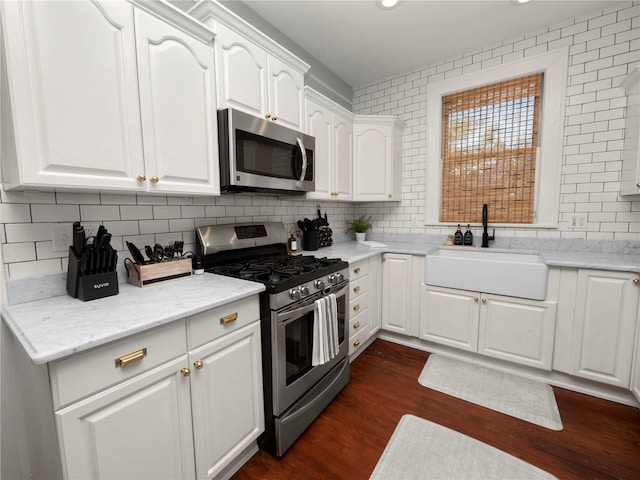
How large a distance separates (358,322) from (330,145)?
159 centimetres

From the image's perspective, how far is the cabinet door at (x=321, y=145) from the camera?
234 centimetres

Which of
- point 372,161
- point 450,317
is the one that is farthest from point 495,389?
point 372,161

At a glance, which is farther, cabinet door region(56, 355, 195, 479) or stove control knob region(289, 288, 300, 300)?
stove control knob region(289, 288, 300, 300)

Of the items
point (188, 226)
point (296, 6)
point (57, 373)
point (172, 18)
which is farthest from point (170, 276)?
point (296, 6)

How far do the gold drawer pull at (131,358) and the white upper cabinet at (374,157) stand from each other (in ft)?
7.72

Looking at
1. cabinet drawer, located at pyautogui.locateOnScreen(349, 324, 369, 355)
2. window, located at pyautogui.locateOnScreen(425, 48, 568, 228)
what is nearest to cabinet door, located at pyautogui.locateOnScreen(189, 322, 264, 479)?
cabinet drawer, located at pyautogui.locateOnScreen(349, 324, 369, 355)

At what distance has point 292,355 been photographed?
1594 millimetres

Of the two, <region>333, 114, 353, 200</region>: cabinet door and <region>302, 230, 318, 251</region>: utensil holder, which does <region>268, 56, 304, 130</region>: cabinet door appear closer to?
<region>333, 114, 353, 200</region>: cabinet door

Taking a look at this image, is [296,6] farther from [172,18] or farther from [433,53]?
[433,53]

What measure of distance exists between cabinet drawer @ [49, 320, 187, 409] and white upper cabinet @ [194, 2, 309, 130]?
1253 mm

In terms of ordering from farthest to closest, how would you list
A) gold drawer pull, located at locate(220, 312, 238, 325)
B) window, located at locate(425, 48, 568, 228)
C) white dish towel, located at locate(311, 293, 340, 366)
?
1. window, located at locate(425, 48, 568, 228)
2. white dish towel, located at locate(311, 293, 340, 366)
3. gold drawer pull, located at locate(220, 312, 238, 325)

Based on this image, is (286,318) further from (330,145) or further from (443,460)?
(330,145)

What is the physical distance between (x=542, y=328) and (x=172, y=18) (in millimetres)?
2994

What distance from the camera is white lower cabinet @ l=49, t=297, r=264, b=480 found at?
88cm
